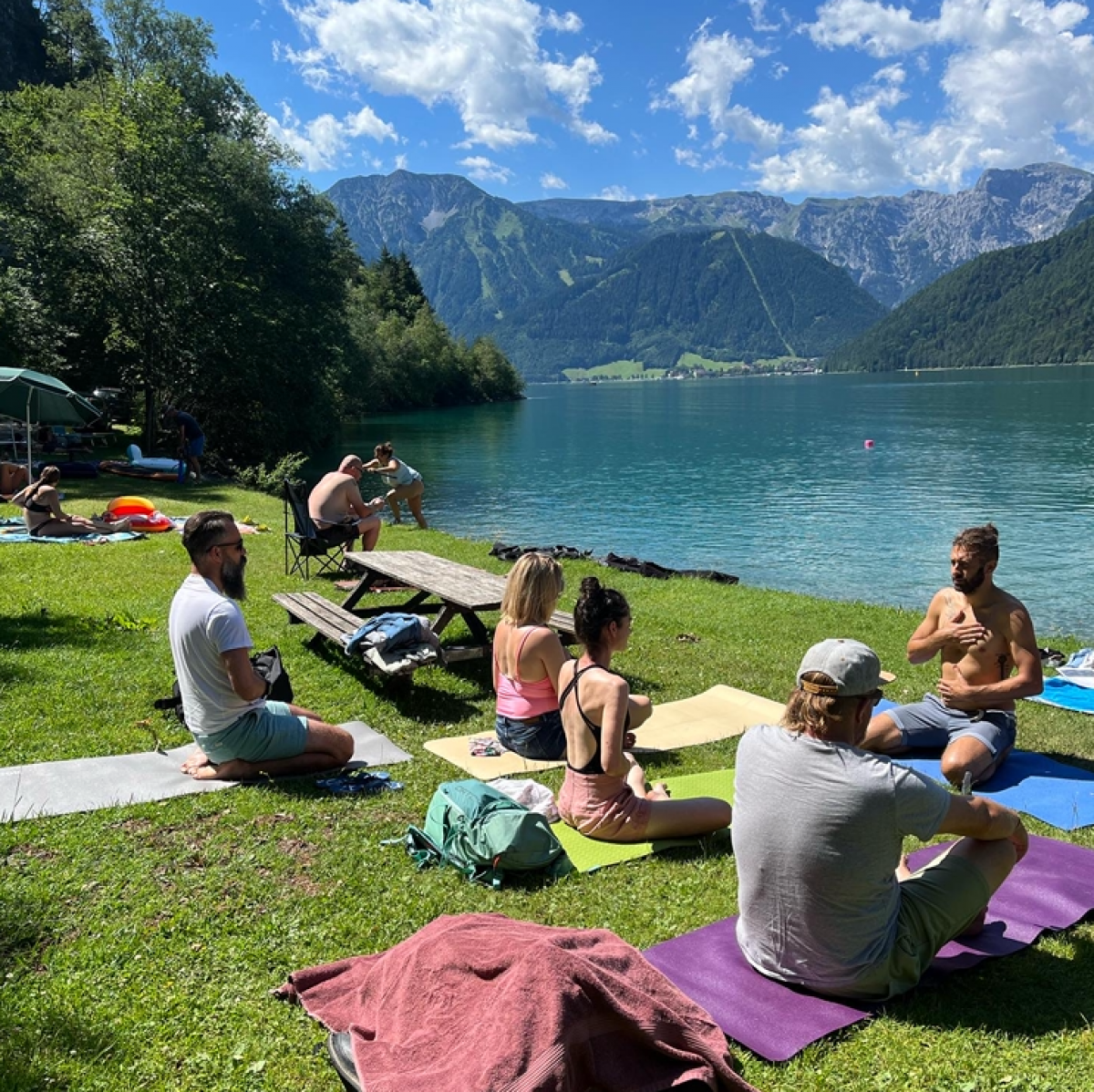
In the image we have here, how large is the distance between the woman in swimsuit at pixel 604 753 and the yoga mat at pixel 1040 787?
5.92ft

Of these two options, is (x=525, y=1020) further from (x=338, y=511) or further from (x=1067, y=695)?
(x=338, y=511)

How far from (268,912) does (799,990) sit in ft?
8.57

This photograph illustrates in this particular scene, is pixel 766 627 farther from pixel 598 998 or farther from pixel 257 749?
pixel 598 998

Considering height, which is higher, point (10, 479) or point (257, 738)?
point (10, 479)

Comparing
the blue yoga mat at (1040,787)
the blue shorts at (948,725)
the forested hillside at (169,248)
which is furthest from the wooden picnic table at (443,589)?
the forested hillside at (169,248)

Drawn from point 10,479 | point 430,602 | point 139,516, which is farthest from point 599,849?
point 10,479

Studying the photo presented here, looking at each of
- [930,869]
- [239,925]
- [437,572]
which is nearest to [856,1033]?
[930,869]

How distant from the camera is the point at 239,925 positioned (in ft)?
14.8

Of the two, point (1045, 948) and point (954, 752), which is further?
point (954, 752)

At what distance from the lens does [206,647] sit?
19.6ft

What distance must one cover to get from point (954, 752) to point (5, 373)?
763 inches

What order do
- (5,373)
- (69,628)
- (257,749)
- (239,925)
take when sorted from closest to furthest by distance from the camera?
(239,925) → (257,749) → (69,628) → (5,373)

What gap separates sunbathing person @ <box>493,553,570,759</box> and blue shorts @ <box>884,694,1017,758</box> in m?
2.79

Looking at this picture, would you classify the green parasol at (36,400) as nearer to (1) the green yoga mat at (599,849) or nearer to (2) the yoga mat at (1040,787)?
(1) the green yoga mat at (599,849)
